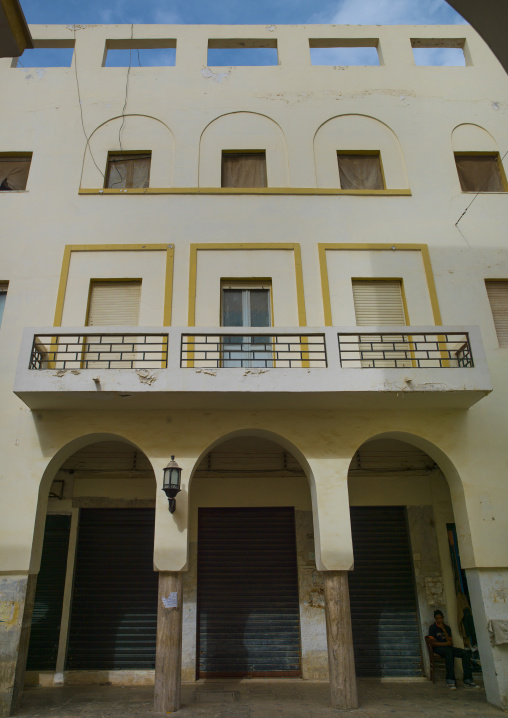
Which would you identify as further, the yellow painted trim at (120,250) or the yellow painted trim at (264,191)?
the yellow painted trim at (264,191)

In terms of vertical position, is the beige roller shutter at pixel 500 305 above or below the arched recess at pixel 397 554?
above

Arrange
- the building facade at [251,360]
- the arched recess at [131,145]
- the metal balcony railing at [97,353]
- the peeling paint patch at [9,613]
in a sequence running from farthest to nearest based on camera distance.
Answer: the arched recess at [131,145], the metal balcony railing at [97,353], the building facade at [251,360], the peeling paint patch at [9,613]

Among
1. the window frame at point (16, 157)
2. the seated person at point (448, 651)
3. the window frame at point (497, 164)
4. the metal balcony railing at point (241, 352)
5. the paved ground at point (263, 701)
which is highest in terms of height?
the window frame at point (16, 157)

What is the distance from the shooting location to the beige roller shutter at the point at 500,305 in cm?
970

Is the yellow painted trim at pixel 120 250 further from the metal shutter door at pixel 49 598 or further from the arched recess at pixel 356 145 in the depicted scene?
the metal shutter door at pixel 49 598

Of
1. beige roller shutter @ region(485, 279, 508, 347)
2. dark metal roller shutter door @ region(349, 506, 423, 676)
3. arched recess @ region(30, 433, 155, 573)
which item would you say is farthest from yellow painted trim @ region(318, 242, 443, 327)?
arched recess @ region(30, 433, 155, 573)

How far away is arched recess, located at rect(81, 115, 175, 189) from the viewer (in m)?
11.0

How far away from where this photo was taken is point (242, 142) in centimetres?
1142

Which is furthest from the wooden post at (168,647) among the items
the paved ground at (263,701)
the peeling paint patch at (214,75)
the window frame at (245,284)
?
the peeling paint patch at (214,75)

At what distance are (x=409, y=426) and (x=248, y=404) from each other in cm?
271

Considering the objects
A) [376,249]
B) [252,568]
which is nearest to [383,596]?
[252,568]

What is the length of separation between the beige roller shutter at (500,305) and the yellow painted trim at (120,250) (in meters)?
6.18

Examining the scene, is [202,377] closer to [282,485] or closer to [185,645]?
[282,485]

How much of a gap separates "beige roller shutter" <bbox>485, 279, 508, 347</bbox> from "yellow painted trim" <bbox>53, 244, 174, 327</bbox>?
6179 millimetres
